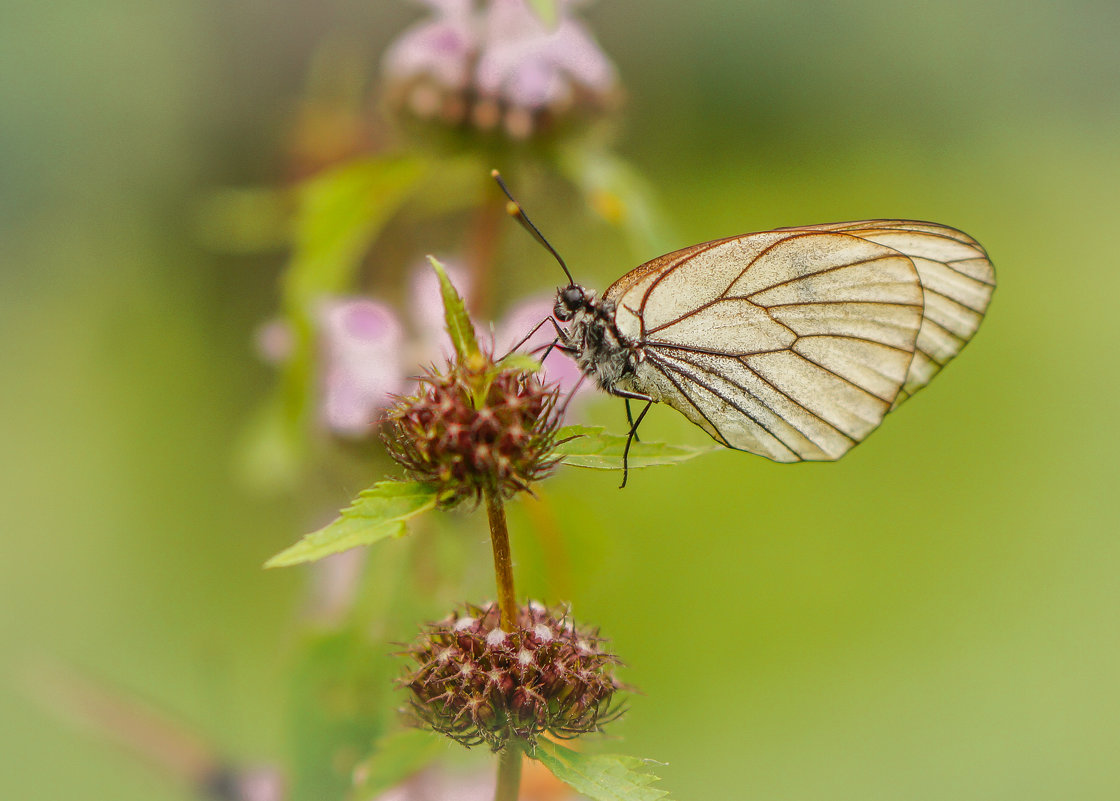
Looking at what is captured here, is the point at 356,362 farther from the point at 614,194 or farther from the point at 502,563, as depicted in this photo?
the point at 502,563

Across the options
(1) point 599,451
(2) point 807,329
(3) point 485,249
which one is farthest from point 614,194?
(1) point 599,451

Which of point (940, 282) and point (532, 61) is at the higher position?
point (532, 61)

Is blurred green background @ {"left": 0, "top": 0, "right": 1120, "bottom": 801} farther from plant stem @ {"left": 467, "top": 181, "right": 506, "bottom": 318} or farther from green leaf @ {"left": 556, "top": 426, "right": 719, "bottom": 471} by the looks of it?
green leaf @ {"left": 556, "top": 426, "right": 719, "bottom": 471}

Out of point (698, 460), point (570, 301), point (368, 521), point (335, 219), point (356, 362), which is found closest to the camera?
point (368, 521)

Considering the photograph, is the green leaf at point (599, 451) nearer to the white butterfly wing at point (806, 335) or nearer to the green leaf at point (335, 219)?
the white butterfly wing at point (806, 335)

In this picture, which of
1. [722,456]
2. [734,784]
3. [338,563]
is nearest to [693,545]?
[722,456]

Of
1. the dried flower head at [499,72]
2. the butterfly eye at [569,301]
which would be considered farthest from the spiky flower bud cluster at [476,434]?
the dried flower head at [499,72]

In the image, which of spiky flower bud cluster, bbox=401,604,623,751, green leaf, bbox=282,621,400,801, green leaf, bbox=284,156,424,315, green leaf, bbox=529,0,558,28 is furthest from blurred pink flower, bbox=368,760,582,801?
green leaf, bbox=529,0,558,28
